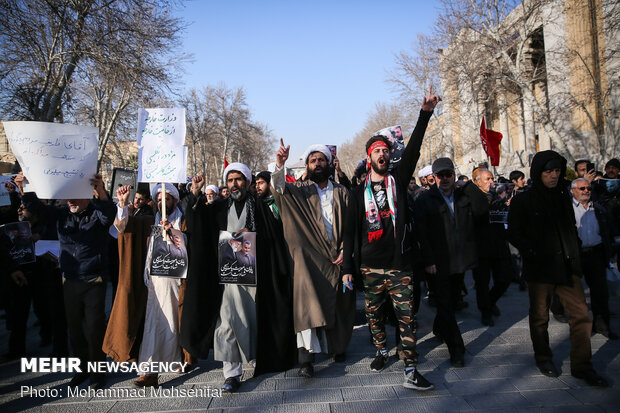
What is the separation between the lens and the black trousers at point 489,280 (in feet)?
19.2

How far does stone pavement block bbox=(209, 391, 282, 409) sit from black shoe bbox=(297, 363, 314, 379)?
1.32 feet

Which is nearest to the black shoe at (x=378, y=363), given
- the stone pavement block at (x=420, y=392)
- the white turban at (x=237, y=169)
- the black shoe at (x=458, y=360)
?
the stone pavement block at (x=420, y=392)

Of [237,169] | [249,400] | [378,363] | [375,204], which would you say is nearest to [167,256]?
[237,169]

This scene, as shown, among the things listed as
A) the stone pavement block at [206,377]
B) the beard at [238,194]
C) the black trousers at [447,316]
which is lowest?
the stone pavement block at [206,377]

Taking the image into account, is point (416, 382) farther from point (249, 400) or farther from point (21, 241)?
point (21, 241)

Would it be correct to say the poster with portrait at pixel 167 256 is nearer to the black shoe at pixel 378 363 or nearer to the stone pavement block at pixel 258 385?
the stone pavement block at pixel 258 385

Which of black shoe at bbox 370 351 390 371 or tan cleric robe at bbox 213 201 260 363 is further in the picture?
black shoe at bbox 370 351 390 371

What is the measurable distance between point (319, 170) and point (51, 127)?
8.76ft

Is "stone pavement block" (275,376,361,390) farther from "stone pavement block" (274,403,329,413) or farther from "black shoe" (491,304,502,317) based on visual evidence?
"black shoe" (491,304,502,317)

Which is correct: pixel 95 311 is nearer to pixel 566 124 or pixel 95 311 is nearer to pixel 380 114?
pixel 566 124

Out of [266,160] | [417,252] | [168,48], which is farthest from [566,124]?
[266,160]

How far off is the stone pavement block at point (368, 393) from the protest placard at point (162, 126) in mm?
2898

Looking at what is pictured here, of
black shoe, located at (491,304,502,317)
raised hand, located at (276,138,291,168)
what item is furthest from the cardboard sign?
black shoe, located at (491,304,502,317)

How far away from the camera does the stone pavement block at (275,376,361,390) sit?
156 inches
